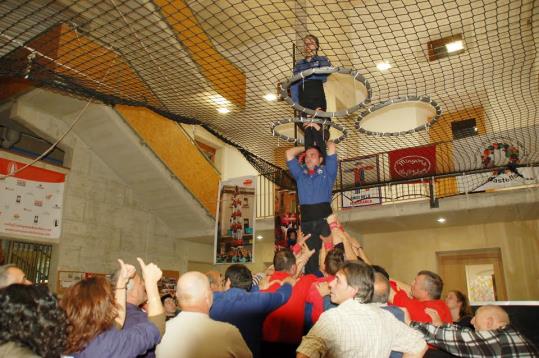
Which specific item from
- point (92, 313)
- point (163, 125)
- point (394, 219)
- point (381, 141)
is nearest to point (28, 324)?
point (92, 313)

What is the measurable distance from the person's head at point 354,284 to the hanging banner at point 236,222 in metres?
4.91

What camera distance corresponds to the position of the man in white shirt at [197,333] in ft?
5.99

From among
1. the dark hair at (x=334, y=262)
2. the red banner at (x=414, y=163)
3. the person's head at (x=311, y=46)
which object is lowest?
the dark hair at (x=334, y=262)

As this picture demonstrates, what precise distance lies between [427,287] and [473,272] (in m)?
7.53

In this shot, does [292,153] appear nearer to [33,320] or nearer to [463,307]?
[463,307]

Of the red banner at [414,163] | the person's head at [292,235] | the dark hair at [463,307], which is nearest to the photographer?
the dark hair at [463,307]

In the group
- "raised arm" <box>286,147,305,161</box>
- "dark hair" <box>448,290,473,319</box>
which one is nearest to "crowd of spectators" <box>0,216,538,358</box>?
"dark hair" <box>448,290,473,319</box>

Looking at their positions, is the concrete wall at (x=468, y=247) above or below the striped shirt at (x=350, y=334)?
above

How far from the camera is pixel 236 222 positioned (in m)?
7.28

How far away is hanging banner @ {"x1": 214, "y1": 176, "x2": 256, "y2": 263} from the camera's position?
7008 mm

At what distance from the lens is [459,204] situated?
747cm

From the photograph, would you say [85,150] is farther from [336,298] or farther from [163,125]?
[336,298]

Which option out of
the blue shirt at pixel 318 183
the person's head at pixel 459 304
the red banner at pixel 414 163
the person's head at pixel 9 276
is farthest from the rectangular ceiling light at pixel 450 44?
the person's head at pixel 9 276

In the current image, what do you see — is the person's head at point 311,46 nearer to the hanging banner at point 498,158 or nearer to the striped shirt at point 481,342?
the striped shirt at point 481,342
